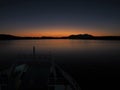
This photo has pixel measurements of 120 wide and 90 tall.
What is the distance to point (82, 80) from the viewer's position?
21141 millimetres

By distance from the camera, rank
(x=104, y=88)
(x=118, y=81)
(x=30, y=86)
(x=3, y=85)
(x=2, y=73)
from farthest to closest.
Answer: (x=118, y=81), (x=104, y=88), (x=2, y=73), (x=3, y=85), (x=30, y=86)

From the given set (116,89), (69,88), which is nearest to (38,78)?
(69,88)

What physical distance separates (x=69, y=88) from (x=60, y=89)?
30.0 inches

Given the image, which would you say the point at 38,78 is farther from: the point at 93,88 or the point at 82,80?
the point at 82,80

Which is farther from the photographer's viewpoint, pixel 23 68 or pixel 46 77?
pixel 23 68

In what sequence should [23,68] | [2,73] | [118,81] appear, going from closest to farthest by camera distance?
[2,73], [23,68], [118,81]

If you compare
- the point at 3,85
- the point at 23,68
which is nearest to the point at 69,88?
the point at 3,85

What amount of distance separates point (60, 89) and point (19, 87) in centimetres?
318

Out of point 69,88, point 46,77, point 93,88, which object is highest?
point 46,77

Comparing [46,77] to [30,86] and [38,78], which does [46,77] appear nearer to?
[38,78]

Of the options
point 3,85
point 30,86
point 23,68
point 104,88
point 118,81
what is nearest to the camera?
point 30,86

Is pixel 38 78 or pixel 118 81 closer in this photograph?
pixel 38 78

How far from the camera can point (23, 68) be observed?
1689 centimetres

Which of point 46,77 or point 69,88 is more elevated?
point 46,77
